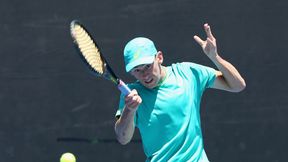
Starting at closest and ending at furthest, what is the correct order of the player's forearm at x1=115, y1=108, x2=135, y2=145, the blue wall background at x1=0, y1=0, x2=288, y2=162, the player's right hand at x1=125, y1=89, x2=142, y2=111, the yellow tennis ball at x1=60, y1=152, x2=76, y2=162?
the player's right hand at x1=125, y1=89, x2=142, y2=111 → the player's forearm at x1=115, y1=108, x2=135, y2=145 → the yellow tennis ball at x1=60, y1=152, x2=76, y2=162 → the blue wall background at x1=0, y1=0, x2=288, y2=162

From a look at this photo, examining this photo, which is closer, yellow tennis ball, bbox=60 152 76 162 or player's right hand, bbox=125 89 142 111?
player's right hand, bbox=125 89 142 111

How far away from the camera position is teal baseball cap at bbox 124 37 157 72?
460cm

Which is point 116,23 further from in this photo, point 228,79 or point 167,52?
point 228,79

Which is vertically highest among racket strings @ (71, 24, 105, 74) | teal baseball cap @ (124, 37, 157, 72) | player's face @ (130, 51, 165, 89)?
racket strings @ (71, 24, 105, 74)

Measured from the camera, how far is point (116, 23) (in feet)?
21.6

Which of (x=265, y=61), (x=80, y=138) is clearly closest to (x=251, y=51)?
(x=265, y=61)

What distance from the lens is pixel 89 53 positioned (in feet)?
15.3

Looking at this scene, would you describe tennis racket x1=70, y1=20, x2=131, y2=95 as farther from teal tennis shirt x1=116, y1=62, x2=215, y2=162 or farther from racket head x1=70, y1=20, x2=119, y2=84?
teal tennis shirt x1=116, y1=62, x2=215, y2=162

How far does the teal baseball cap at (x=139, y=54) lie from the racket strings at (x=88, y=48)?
144 millimetres

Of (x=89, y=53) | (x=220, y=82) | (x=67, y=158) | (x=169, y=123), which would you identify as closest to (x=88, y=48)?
(x=89, y=53)

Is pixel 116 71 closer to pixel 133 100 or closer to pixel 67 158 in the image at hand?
pixel 67 158

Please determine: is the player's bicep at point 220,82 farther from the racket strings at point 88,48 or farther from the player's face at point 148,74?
the racket strings at point 88,48

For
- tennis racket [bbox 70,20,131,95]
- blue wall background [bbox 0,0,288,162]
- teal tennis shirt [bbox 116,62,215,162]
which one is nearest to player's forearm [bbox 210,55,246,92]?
teal tennis shirt [bbox 116,62,215,162]

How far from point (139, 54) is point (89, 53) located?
0.85 feet
